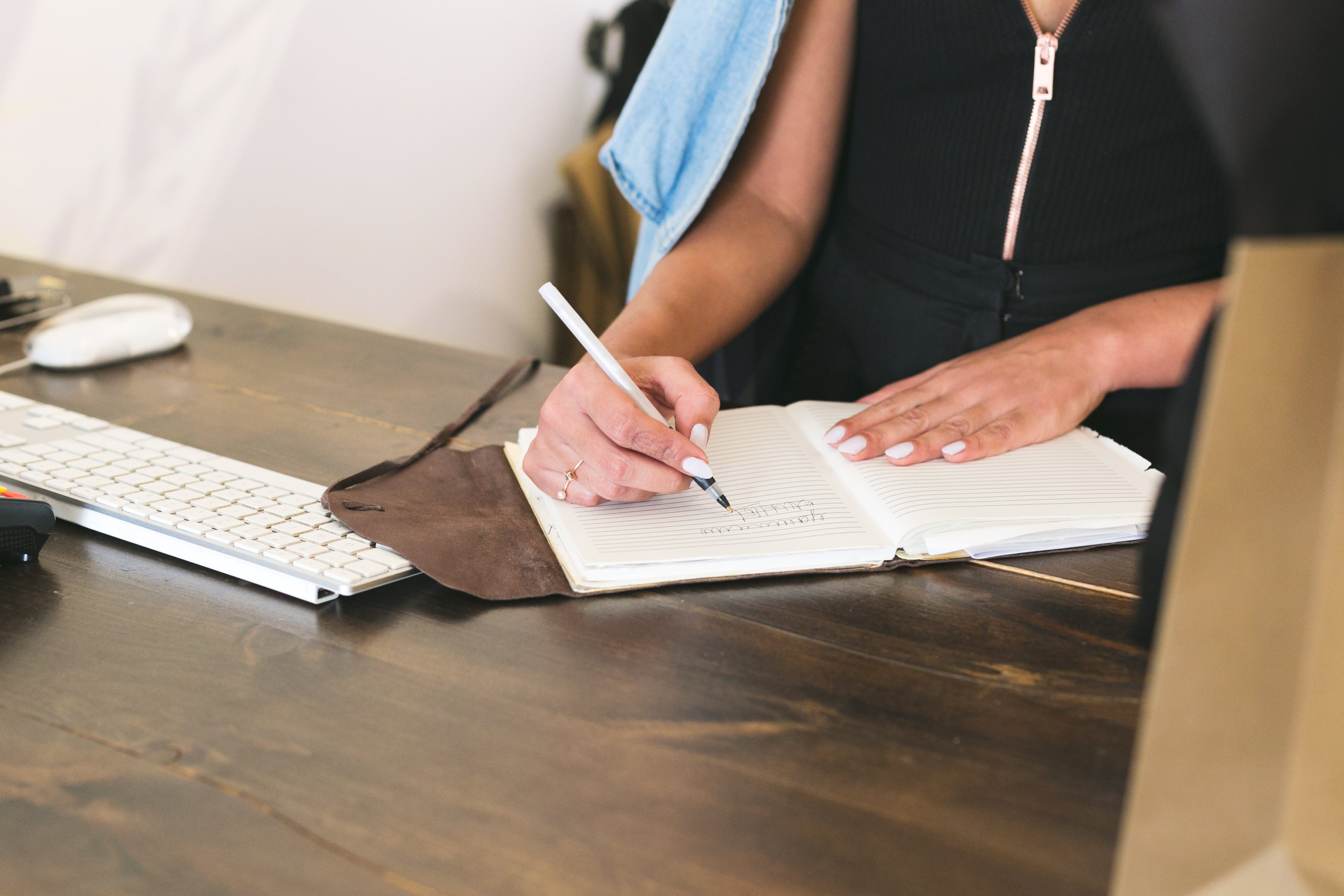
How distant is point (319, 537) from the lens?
26.0 inches

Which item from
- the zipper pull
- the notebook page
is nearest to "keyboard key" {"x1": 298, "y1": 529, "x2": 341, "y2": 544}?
the notebook page

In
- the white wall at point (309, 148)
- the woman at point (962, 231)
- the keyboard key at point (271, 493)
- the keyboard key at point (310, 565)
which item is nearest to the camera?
the keyboard key at point (310, 565)

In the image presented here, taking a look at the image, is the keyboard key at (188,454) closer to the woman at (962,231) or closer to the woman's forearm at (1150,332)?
the woman at (962,231)

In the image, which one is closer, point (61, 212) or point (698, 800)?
point (698, 800)

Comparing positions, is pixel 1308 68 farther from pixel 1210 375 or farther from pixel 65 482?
pixel 65 482

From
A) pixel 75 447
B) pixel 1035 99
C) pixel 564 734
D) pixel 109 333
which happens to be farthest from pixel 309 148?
pixel 564 734

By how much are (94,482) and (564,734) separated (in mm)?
413

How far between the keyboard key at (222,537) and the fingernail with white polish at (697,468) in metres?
0.28

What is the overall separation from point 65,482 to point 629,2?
227 centimetres

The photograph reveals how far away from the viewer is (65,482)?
0.71m

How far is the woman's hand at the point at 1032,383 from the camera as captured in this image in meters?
0.80

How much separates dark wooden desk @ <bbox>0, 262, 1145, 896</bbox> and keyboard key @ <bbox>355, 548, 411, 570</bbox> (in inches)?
0.6

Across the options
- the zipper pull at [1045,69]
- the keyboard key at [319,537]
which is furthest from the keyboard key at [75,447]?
the zipper pull at [1045,69]

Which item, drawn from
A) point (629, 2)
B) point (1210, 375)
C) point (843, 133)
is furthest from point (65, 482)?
point (629, 2)
